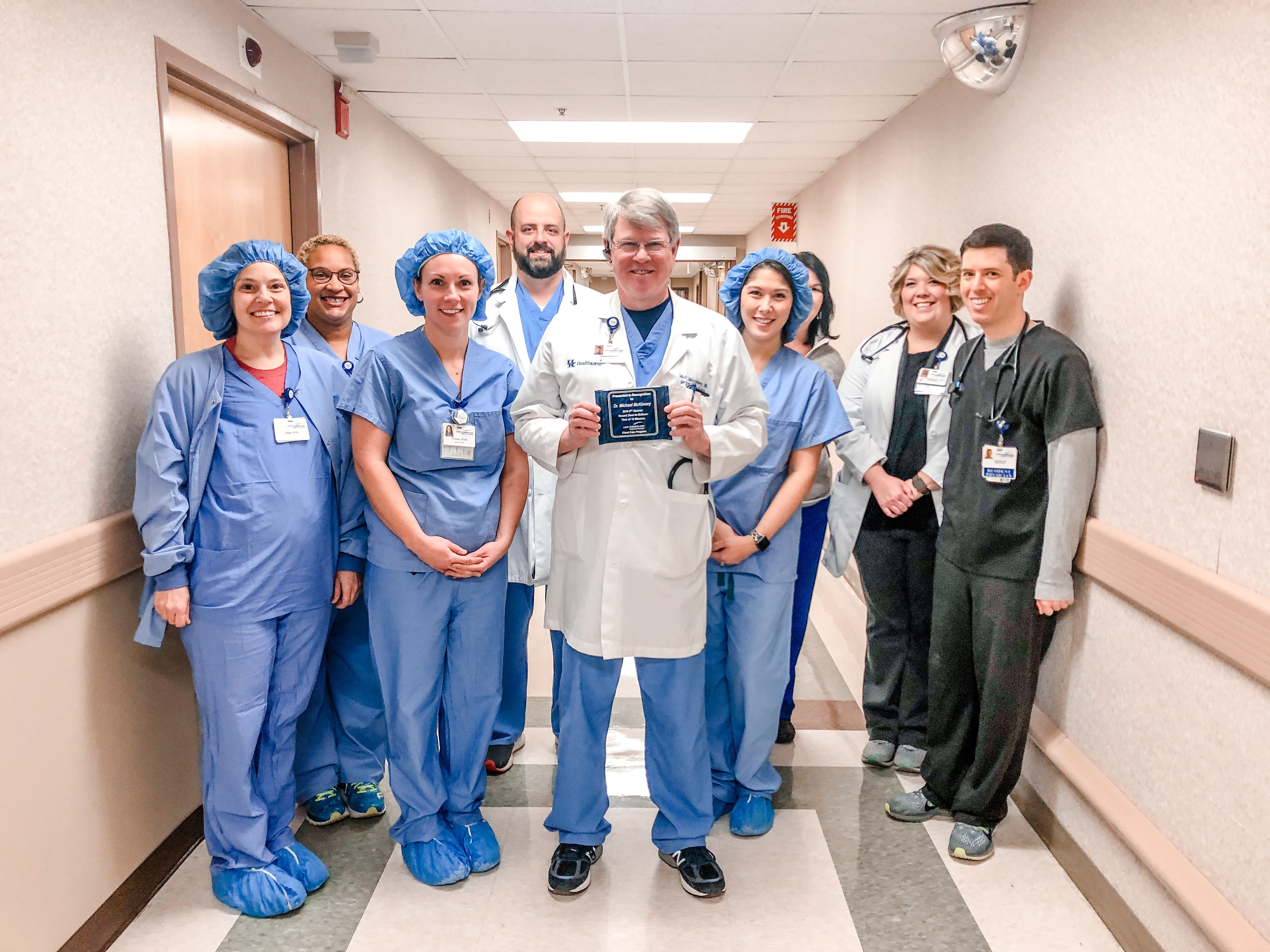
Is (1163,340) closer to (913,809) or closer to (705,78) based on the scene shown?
(913,809)

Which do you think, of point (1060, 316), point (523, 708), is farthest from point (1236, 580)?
point (523, 708)

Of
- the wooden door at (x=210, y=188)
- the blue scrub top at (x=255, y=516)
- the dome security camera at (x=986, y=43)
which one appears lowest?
the blue scrub top at (x=255, y=516)

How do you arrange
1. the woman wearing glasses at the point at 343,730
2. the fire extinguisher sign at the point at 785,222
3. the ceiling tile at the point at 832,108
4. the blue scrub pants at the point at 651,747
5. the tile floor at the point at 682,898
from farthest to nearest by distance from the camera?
the fire extinguisher sign at the point at 785,222, the ceiling tile at the point at 832,108, the woman wearing glasses at the point at 343,730, the blue scrub pants at the point at 651,747, the tile floor at the point at 682,898

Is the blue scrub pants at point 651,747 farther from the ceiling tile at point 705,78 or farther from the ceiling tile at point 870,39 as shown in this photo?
the ceiling tile at point 705,78

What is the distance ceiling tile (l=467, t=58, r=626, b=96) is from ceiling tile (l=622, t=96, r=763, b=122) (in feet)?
0.78

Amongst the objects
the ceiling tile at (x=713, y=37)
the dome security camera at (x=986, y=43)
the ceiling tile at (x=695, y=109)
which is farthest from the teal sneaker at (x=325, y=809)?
the ceiling tile at (x=695, y=109)

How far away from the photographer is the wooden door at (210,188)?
258 centimetres

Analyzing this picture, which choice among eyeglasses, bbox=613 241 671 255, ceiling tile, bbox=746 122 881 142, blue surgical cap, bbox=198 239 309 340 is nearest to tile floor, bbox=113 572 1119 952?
blue surgical cap, bbox=198 239 309 340

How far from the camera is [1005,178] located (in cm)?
293

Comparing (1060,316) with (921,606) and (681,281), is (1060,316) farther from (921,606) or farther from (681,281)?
(681,281)

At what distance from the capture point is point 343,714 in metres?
2.41

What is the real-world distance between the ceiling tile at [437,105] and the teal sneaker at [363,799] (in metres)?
3.13

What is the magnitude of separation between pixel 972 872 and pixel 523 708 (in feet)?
4.42

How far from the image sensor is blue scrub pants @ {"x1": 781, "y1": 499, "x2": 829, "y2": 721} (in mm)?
2676
